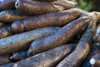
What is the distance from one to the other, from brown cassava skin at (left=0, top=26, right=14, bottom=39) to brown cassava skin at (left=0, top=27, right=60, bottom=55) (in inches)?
5.1

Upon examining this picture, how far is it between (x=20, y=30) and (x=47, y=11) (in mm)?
472

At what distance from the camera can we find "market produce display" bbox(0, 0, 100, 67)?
1071mm

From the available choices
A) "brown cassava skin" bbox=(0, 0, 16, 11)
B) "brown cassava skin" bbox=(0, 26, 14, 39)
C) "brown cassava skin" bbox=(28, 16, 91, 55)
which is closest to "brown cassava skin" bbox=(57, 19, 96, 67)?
"brown cassava skin" bbox=(28, 16, 91, 55)

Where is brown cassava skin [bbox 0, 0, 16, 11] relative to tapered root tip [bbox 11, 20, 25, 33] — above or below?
above

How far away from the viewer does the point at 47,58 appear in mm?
1072

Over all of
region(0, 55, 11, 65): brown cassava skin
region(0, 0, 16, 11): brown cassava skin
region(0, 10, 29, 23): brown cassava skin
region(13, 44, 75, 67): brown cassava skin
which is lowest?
region(0, 55, 11, 65): brown cassava skin

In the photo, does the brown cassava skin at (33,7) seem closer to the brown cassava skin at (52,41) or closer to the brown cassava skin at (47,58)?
the brown cassava skin at (52,41)

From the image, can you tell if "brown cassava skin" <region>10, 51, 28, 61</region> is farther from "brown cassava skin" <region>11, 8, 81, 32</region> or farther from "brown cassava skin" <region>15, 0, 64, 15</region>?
"brown cassava skin" <region>15, 0, 64, 15</region>

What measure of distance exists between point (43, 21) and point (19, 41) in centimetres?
41

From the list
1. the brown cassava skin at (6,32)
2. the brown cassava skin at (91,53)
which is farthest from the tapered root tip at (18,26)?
the brown cassava skin at (91,53)

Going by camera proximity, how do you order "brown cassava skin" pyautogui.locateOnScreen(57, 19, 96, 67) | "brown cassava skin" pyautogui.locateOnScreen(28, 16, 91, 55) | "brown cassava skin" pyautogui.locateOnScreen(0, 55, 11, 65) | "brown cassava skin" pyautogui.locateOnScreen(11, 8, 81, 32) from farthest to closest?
"brown cassava skin" pyautogui.locateOnScreen(11, 8, 81, 32) < "brown cassava skin" pyautogui.locateOnScreen(0, 55, 11, 65) < "brown cassava skin" pyautogui.locateOnScreen(28, 16, 91, 55) < "brown cassava skin" pyautogui.locateOnScreen(57, 19, 96, 67)

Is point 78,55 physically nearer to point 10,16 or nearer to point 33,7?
point 33,7

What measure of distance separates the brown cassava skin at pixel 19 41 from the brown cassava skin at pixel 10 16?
285 millimetres

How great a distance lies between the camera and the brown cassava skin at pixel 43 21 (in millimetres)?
1413
